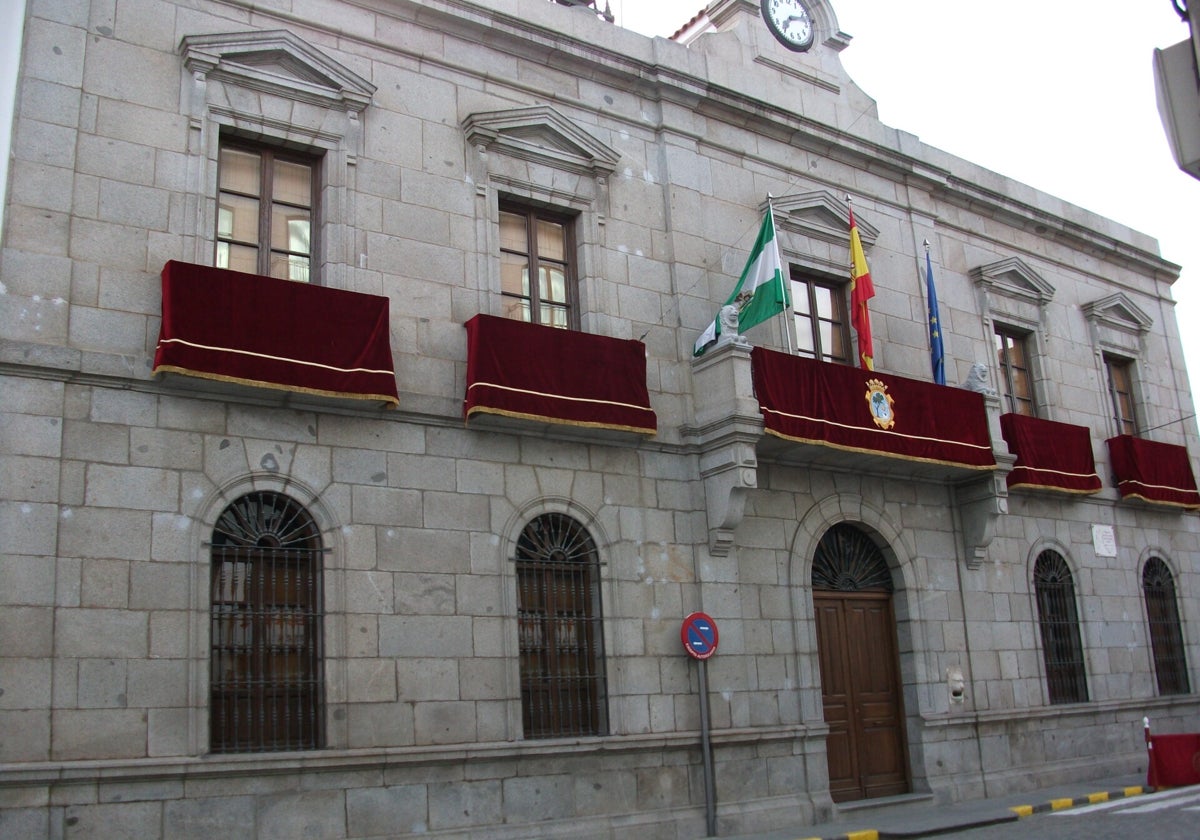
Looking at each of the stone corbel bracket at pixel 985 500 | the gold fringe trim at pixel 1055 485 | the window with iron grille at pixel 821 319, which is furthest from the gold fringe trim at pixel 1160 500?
the window with iron grille at pixel 821 319

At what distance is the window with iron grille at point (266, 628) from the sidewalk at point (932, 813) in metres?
5.25

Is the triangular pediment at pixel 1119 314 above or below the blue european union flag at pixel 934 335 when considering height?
above

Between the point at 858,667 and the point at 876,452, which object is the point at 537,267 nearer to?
the point at 876,452

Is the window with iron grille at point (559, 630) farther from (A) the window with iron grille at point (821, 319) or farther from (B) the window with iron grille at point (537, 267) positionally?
(A) the window with iron grille at point (821, 319)

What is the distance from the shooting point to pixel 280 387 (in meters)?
11.8

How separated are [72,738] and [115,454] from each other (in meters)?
2.57

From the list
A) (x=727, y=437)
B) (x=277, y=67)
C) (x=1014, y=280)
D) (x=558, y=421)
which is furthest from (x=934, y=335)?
(x=277, y=67)

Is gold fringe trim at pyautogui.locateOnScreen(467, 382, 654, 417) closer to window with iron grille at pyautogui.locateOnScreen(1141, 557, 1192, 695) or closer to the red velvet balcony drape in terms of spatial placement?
the red velvet balcony drape

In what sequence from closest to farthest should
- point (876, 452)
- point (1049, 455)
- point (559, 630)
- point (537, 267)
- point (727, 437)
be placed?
point (559, 630) → point (727, 437) → point (537, 267) → point (876, 452) → point (1049, 455)

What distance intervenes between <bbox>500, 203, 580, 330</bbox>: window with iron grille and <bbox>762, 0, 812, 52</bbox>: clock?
5649mm

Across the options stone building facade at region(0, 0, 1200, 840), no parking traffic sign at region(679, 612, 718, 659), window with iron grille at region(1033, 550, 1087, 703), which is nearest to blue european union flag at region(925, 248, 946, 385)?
stone building facade at region(0, 0, 1200, 840)

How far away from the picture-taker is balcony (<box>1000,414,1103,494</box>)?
18.5m

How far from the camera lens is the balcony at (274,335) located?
11.4m

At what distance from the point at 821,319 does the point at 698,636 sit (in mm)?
5675
